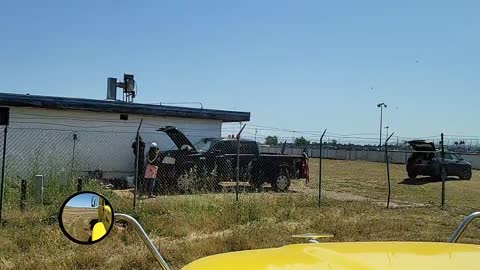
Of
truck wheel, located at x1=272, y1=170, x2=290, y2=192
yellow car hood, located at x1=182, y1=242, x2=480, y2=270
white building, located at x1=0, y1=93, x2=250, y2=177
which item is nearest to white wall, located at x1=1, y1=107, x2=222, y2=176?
white building, located at x1=0, y1=93, x2=250, y2=177

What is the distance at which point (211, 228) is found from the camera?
10062mm

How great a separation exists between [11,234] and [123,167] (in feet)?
36.8

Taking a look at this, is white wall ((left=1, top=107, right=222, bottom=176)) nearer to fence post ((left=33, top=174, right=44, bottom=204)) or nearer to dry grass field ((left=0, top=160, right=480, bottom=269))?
fence post ((left=33, top=174, right=44, bottom=204))

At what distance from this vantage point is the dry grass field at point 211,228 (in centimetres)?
743

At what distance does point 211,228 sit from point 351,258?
Result: 801 cm

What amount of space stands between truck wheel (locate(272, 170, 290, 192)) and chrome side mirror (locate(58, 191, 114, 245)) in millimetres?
15893

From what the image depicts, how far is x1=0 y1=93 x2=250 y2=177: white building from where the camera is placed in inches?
695

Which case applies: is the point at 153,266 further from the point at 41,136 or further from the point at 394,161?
the point at 394,161

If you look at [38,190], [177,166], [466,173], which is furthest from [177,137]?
[466,173]

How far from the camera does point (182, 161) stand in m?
17.3

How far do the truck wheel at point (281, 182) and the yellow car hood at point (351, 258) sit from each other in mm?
15659

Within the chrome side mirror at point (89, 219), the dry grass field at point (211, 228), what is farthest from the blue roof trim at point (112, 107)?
the chrome side mirror at point (89, 219)

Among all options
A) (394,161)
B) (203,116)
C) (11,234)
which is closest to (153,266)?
(11,234)

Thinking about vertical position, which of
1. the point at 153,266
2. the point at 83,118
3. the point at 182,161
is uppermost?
the point at 83,118
